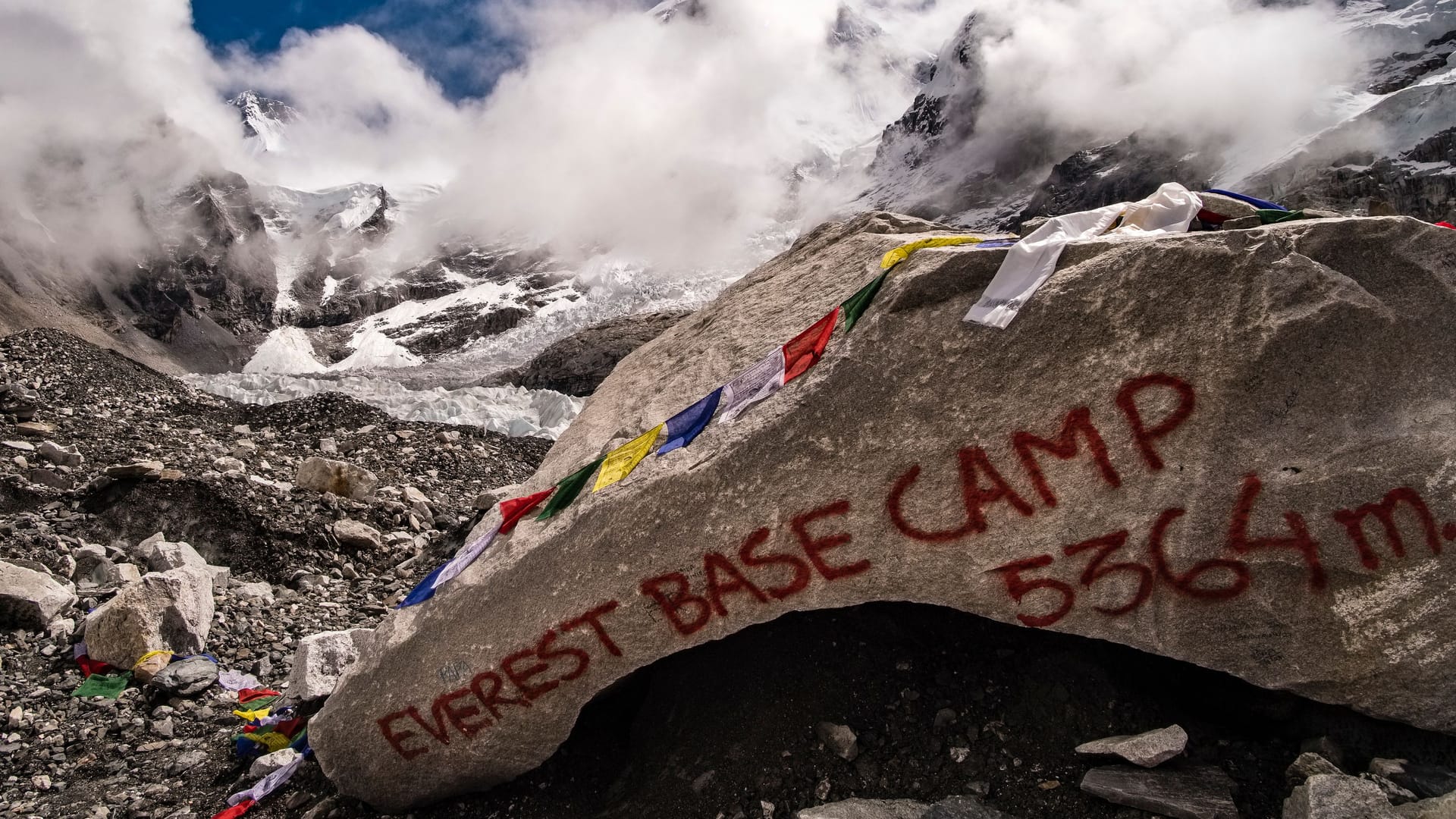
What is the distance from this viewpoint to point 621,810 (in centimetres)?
371

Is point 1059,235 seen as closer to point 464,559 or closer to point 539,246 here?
point 464,559

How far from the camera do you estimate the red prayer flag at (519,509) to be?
4262mm

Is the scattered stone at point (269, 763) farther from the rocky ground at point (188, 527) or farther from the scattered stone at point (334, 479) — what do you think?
the scattered stone at point (334, 479)

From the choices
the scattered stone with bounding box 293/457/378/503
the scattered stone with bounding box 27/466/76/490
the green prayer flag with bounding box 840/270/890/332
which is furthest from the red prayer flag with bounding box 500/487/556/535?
the scattered stone with bounding box 27/466/76/490

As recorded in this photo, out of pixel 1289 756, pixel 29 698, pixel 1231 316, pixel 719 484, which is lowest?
pixel 1289 756

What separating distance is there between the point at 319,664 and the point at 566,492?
2.31 metres

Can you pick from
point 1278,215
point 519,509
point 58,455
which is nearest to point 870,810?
point 519,509

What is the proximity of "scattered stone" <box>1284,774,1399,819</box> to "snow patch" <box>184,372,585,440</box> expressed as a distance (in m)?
13.4

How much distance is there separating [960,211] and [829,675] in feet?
444

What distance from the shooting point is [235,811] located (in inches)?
158

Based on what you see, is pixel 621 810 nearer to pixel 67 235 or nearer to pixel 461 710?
pixel 461 710

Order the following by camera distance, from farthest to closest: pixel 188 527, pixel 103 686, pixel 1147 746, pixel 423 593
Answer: pixel 188 527, pixel 103 686, pixel 423 593, pixel 1147 746

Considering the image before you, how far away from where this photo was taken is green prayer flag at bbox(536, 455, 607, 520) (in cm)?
403

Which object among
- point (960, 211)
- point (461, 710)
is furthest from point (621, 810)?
point (960, 211)
